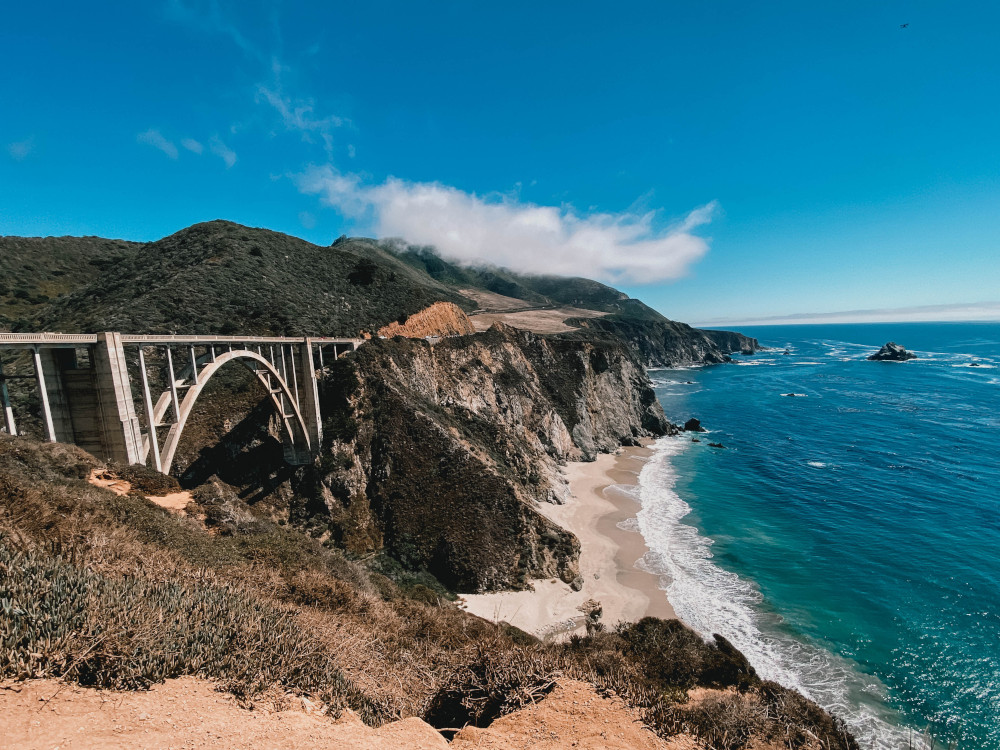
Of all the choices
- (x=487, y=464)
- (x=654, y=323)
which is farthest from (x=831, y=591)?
(x=654, y=323)

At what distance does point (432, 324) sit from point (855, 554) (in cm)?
4700

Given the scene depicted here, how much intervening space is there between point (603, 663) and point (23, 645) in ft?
35.3

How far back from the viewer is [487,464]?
33.9 meters

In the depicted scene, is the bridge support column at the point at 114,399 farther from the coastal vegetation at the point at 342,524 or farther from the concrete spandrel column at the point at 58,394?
the concrete spandrel column at the point at 58,394

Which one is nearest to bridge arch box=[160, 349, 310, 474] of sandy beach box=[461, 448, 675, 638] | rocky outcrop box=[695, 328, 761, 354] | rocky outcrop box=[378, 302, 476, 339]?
sandy beach box=[461, 448, 675, 638]

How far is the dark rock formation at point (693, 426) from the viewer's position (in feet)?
218

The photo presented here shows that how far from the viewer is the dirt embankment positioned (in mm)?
4516

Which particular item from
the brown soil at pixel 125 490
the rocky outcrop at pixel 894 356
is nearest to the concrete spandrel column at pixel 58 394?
the brown soil at pixel 125 490

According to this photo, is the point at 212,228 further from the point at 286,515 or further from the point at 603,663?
the point at 603,663

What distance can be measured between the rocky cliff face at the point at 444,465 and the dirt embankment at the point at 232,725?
20.0 meters

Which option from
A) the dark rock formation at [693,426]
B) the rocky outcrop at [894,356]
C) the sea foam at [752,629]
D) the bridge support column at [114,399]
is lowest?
the sea foam at [752,629]

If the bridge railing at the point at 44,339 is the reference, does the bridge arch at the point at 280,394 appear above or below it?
below

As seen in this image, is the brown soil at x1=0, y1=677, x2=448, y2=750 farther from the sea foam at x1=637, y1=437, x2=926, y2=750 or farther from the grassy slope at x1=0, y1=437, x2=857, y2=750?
the sea foam at x1=637, y1=437, x2=926, y2=750

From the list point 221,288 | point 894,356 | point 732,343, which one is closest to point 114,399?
point 221,288
